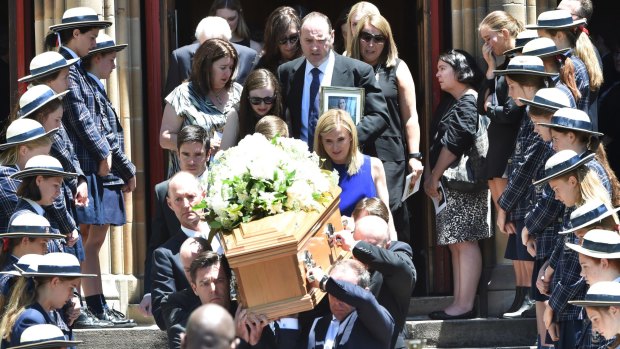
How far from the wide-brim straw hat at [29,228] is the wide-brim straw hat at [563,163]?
2657 millimetres

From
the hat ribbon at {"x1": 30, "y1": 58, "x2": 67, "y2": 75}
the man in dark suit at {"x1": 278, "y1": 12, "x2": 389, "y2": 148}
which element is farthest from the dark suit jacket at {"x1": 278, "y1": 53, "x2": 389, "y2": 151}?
the hat ribbon at {"x1": 30, "y1": 58, "x2": 67, "y2": 75}

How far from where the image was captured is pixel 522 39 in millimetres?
10594

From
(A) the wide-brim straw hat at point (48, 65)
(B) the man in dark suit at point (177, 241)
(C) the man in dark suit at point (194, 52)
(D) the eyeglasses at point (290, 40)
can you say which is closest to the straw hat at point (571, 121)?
(B) the man in dark suit at point (177, 241)

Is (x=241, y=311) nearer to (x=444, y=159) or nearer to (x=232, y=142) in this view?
(x=232, y=142)

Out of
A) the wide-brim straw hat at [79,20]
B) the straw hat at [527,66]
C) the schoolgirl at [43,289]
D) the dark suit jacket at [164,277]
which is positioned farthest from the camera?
the wide-brim straw hat at [79,20]

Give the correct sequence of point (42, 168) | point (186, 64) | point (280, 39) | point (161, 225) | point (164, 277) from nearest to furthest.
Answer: point (164, 277) → point (42, 168) → point (161, 225) → point (280, 39) → point (186, 64)

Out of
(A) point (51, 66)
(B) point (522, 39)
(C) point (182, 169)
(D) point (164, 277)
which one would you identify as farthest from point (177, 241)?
(B) point (522, 39)

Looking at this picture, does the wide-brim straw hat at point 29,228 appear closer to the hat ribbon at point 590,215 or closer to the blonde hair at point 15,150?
the blonde hair at point 15,150

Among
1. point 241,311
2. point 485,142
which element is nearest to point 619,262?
point 241,311

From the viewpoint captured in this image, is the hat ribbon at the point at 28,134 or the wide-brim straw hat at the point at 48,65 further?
the wide-brim straw hat at the point at 48,65

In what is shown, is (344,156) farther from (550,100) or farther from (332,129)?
(550,100)

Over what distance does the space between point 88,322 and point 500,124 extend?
9.62 feet

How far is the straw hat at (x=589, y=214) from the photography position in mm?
8625

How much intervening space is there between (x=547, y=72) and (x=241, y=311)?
8.63 ft
